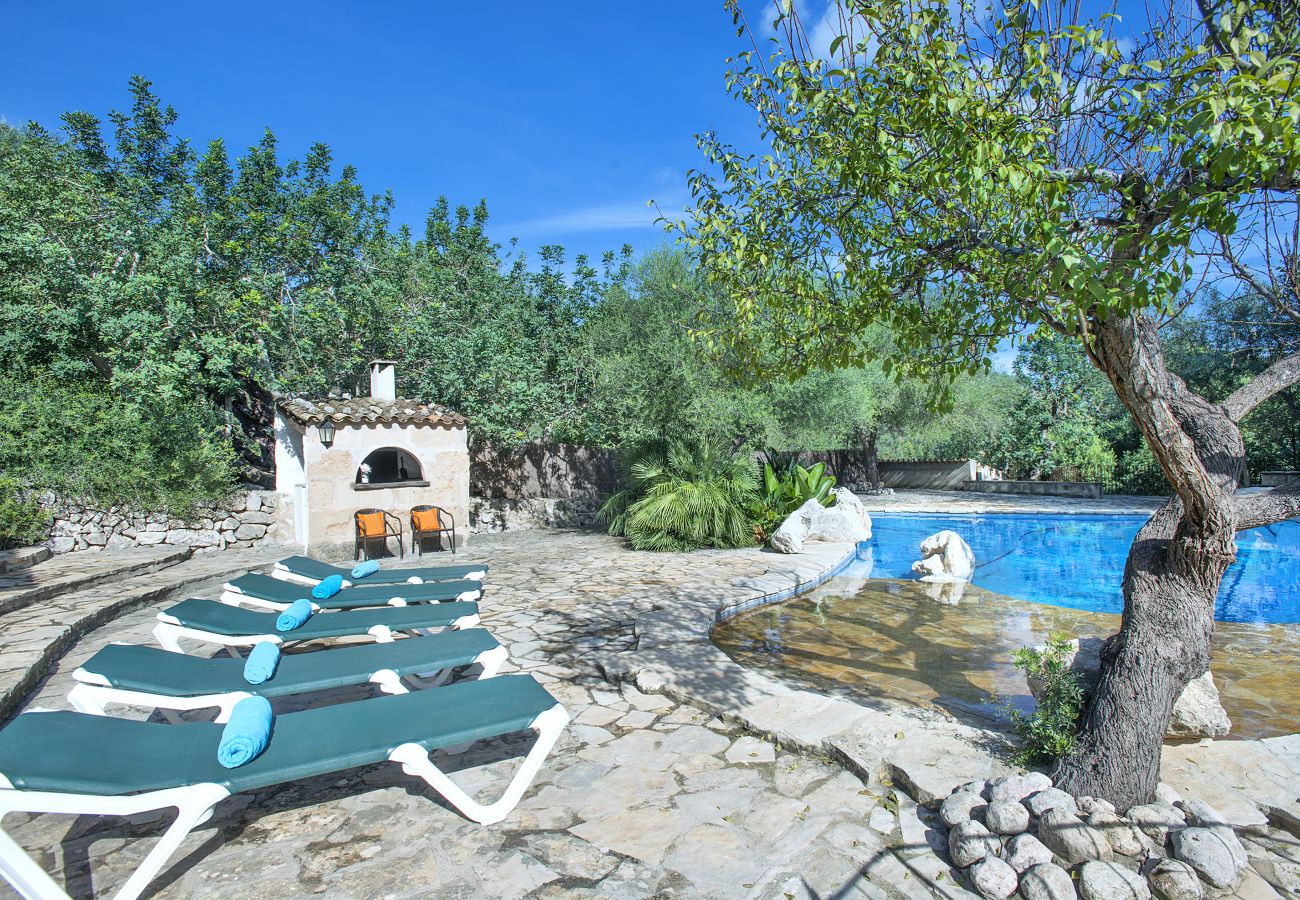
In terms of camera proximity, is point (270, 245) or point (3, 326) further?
point (270, 245)

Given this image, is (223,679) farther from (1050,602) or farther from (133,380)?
(133,380)

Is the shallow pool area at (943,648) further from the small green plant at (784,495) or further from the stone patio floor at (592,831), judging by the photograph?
the small green plant at (784,495)

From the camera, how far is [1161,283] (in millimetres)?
2738

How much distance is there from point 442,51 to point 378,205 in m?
10.9

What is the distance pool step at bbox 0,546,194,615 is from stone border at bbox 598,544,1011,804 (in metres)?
6.71

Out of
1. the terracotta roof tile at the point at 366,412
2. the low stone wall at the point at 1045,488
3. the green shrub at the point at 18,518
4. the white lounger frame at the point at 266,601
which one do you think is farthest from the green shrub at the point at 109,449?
the low stone wall at the point at 1045,488

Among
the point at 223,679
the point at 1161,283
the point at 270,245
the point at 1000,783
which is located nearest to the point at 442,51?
Result: the point at 270,245

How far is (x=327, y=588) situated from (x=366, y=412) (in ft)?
21.2

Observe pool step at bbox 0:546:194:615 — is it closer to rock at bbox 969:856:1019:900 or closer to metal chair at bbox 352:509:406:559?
metal chair at bbox 352:509:406:559

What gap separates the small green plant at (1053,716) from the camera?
3420 mm

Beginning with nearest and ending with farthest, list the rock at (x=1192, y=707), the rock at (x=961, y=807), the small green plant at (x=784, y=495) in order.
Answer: the rock at (x=961, y=807), the rock at (x=1192, y=707), the small green plant at (x=784, y=495)

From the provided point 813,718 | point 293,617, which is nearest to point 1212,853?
point 813,718

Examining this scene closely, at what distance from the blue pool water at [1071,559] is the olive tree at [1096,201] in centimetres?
588

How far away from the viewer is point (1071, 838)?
107 inches
